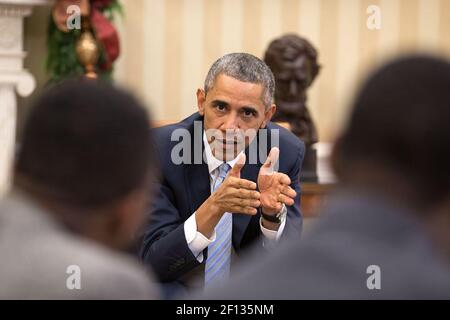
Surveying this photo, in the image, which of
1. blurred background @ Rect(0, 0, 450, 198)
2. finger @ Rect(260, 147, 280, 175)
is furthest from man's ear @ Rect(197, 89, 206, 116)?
blurred background @ Rect(0, 0, 450, 198)

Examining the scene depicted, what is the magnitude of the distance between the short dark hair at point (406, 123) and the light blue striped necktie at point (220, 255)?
4.97ft

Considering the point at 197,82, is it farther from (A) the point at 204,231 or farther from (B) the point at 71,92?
(B) the point at 71,92

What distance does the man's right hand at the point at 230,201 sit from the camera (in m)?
2.52

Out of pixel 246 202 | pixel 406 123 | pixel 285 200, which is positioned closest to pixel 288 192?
pixel 285 200

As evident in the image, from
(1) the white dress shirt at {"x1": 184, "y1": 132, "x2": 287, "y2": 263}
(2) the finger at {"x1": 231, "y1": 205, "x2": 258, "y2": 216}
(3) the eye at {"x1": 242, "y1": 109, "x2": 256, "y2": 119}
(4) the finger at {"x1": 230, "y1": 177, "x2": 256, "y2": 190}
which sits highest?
(3) the eye at {"x1": 242, "y1": 109, "x2": 256, "y2": 119}

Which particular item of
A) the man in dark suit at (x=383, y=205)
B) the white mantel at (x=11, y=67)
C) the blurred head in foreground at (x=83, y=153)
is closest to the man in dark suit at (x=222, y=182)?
the blurred head in foreground at (x=83, y=153)

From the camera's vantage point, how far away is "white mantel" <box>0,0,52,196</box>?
5.00 metres

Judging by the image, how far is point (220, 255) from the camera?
266 cm

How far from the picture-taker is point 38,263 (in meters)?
1.24

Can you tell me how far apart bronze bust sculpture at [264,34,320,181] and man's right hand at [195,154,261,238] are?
2.51 meters

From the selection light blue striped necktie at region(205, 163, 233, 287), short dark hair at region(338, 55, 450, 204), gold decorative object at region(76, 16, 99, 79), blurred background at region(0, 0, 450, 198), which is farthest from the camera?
blurred background at region(0, 0, 450, 198)

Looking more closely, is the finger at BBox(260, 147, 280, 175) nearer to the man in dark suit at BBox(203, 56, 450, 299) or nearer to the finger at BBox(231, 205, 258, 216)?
the finger at BBox(231, 205, 258, 216)

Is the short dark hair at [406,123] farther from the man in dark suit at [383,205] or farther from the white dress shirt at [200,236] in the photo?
the white dress shirt at [200,236]

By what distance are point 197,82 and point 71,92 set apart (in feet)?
15.0
